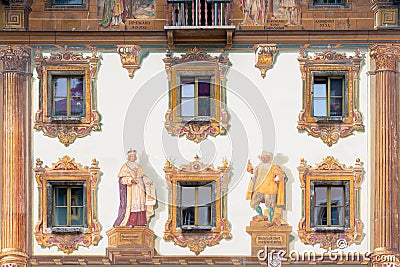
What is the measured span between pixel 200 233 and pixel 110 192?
99.9 inches

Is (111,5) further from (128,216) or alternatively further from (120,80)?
(128,216)


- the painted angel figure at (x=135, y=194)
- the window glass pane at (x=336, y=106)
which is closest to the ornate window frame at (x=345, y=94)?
the window glass pane at (x=336, y=106)

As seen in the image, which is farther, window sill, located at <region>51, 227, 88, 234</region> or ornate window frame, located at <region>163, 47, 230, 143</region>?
ornate window frame, located at <region>163, 47, 230, 143</region>

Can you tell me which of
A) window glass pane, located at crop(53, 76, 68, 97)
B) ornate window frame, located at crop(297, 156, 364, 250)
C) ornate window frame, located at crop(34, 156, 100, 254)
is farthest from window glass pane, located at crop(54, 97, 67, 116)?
ornate window frame, located at crop(297, 156, 364, 250)

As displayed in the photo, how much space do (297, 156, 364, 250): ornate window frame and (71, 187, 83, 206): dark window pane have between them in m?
5.64

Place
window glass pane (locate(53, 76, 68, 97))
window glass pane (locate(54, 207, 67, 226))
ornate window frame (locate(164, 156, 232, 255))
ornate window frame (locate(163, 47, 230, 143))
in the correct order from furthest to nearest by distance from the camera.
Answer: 1. window glass pane (locate(53, 76, 68, 97))
2. ornate window frame (locate(163, 47, 230, 143))
3. window glass pane (locate(54, 207, 67, 226))
4. ornate window frame (locate(164, 156, 232, 255))

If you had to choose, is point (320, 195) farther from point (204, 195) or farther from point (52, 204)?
point (52, 204)

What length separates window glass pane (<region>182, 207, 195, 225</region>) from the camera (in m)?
30.9

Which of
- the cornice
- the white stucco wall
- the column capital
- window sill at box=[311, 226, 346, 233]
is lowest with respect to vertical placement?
window sill at box=[311, 226, 346, 233]

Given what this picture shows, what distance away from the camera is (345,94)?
3103cm

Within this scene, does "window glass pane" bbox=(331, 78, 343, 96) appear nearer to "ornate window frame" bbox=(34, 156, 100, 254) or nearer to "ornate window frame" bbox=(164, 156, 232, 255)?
"ornate window frame" bbox=(164, 156, 232, 255)

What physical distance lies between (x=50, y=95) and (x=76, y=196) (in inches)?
107

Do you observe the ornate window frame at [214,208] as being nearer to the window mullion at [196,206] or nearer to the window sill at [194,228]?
the window sill at [194,228]

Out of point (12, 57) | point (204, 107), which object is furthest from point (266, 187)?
point (12, 57)
